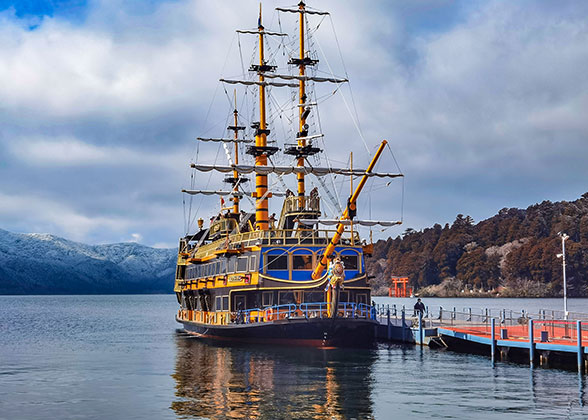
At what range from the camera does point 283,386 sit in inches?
1316

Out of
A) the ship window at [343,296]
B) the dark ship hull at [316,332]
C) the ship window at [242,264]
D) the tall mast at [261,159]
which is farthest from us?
the tall mast at [261,159]

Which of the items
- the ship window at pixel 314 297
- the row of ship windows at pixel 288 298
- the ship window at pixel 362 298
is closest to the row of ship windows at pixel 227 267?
the row of ship windows at pixel 288 298

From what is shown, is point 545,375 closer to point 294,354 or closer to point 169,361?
point 294,354

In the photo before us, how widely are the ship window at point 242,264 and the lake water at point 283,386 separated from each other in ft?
16.8

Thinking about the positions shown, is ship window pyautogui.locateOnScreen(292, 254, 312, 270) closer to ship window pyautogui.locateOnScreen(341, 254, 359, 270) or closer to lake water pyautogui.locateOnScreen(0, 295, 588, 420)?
ship window pyautogui.locateOnScreen(341, 254, 359, 270)

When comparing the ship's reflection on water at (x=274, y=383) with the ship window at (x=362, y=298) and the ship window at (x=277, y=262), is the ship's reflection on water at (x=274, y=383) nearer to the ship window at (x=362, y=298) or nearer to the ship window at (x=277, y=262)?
the ship window at (x=362, y=298)

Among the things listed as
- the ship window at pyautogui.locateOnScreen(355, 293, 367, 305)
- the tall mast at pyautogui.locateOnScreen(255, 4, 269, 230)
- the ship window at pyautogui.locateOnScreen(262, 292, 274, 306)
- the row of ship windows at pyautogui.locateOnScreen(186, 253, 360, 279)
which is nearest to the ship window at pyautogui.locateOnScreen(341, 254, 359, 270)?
the row of ship windows at pyautogui.locateOnScreen(186, 253, 360, 279)

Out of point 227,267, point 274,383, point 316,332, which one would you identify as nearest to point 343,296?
point 316,332

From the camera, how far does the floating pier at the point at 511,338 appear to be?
37531 mm

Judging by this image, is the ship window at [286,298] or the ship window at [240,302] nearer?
the ship window at [286,298]

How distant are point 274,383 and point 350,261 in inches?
621

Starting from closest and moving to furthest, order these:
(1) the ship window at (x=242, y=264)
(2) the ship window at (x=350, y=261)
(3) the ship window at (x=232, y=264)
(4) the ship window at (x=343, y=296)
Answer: (4) the ship window at (x=343, y=296)
(2) the ship window at (x=350, y=261)
(1) the ship window at (x=242, y=264)
(3) the ship window at (x=232, y=264)

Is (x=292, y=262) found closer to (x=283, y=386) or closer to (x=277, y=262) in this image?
(x=277, y=262)

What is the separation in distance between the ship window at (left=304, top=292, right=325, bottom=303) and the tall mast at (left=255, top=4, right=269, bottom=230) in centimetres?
859
